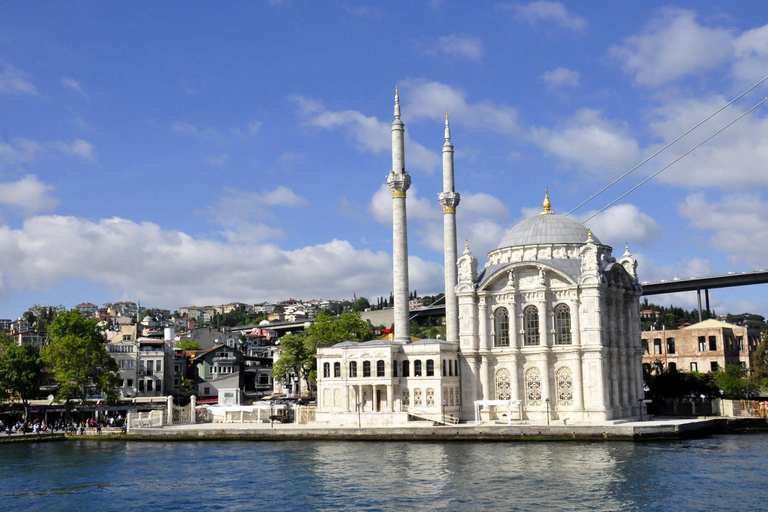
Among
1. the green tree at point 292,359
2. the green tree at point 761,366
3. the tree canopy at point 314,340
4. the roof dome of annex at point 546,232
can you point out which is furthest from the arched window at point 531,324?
the green tree at point 292,359

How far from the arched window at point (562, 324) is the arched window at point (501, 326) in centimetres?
360

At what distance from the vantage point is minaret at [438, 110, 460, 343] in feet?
206

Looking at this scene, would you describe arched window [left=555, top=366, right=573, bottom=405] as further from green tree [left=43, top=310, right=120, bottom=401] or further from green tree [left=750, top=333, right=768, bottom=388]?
green tree [left=43, top=310, right=120, bottom=401]

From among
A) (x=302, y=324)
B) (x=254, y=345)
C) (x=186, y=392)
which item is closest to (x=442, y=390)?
(x=186, y=392)

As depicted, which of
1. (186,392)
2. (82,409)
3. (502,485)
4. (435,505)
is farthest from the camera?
(186,392)

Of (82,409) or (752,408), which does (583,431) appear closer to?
(752,408)

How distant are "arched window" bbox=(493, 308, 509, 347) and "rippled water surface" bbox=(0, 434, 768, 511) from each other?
9748mm

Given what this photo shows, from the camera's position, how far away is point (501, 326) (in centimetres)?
5622

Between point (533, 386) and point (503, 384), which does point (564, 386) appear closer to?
point (533, 386)

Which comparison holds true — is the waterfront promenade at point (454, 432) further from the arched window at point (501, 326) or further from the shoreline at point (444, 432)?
the arched window at point (501, 326)

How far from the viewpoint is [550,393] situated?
5388 centimetres

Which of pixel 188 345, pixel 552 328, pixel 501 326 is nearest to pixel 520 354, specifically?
pixel 501 326

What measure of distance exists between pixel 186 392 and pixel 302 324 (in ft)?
299

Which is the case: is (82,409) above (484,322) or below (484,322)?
below
